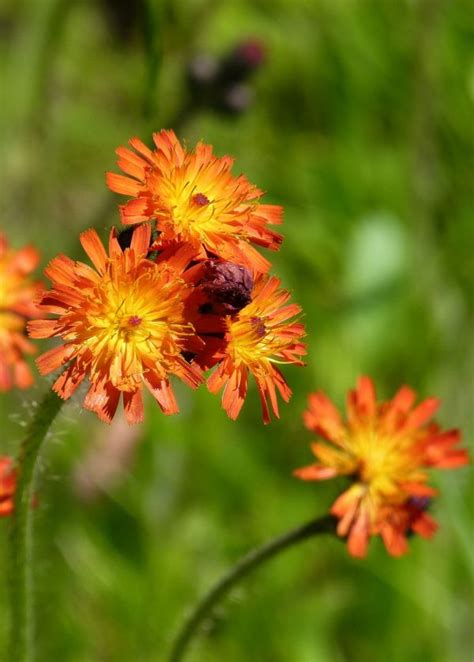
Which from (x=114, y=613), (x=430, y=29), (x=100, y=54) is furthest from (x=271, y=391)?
(x=100, y=54)

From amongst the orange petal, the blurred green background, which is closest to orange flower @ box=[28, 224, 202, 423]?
the orange petal

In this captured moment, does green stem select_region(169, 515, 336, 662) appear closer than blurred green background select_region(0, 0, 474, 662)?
Yes

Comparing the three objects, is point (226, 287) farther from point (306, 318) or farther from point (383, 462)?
point (306, 318)

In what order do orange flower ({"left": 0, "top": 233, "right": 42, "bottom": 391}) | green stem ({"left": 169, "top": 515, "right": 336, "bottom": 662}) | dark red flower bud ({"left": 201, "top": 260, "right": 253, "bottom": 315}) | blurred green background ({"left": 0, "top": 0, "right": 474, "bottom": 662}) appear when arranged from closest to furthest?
dark red flower bud ({"left": 201, "top": 260, "right": 253, "bottom": 315}) → green stem ({"left": 169, "top": 515, "right": 336, "bottom": 662}) → orange flower ({"left": 0, "top": 233, "right": 42, "bottom": 391}) → blurred green background ({"left": 0, "top": 0, "right": 474, "bottom": 662})

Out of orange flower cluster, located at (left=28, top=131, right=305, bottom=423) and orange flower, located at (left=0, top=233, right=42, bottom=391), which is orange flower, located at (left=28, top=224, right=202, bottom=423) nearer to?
A: orange flower cluster, located at (left=28, top=131, right=305, bottom=423)

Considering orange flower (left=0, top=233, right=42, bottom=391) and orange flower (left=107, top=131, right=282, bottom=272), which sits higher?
orange flower (left=0, top=233, right=42, bottom=391)

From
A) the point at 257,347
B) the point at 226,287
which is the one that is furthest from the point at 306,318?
the point at 226,287
